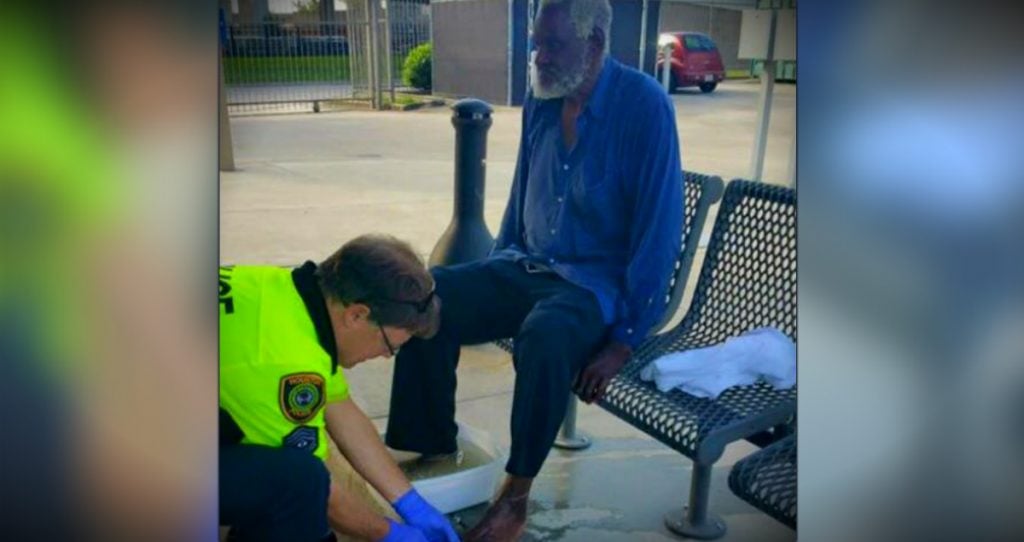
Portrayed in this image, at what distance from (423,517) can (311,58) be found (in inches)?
37.1

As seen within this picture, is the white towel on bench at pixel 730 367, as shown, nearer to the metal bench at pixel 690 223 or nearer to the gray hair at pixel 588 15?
the metal bench at pixel 690 223

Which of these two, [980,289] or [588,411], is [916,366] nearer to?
[980,289]

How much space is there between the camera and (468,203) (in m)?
2.59

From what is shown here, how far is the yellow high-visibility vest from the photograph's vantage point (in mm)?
1233

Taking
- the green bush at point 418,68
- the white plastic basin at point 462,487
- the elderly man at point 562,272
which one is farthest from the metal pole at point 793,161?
the white plastic basin at point 462,487

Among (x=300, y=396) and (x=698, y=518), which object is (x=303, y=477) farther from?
(x=698, y=518)

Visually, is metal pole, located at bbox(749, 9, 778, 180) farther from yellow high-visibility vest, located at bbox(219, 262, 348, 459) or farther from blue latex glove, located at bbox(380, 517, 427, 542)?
blue latex glove, located at bbox(380, 517, 427, 542)

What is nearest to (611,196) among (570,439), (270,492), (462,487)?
(462,487)

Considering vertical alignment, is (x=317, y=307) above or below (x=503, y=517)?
above

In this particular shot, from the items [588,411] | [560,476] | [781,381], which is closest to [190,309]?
[781,381]

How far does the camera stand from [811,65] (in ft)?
3.52

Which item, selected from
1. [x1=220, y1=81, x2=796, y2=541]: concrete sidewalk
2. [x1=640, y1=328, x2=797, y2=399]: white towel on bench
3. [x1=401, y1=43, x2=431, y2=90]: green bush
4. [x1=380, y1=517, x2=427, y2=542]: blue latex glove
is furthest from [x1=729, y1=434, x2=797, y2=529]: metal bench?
[x1=401, y1=43, x2=431, y2=90]: green bush

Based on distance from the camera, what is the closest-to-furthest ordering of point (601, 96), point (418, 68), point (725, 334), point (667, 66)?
1. point (418, 68)
2. point (667, 66)
3. point (601, 96)
4. point (725, 334)

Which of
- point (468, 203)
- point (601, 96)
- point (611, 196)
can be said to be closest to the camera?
point (601, 96)
